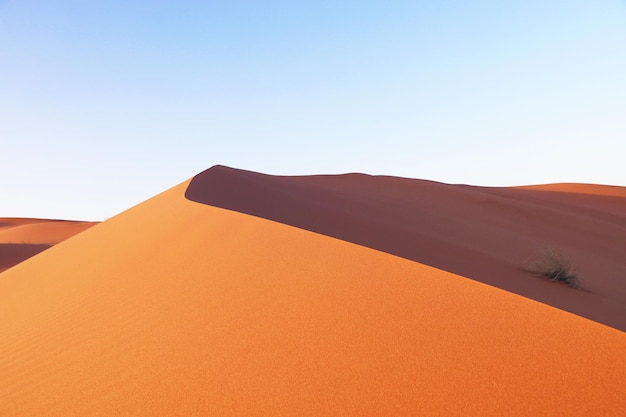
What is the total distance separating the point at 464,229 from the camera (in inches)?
397

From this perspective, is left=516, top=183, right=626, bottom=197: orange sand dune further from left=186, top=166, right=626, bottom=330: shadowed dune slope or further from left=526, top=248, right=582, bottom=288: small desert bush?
left=526, top=248, right=582, bottom=288: small desert bush

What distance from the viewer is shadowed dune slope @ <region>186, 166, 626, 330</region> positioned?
20.1 feet

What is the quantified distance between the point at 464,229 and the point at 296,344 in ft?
24.2

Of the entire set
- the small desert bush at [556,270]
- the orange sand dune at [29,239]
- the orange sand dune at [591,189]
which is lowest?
the orange sand dune at [29,239]

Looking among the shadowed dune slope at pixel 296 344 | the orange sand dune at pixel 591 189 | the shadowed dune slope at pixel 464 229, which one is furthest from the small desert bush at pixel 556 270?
the orange sand dune at pixel 591 189

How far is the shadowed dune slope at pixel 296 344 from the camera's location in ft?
9.26

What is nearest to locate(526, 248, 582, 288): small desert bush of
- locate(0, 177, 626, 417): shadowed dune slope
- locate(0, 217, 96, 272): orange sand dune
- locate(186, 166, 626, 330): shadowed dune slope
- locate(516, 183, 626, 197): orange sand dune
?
locate(186, 166, 626, 330): shadowed dune slope

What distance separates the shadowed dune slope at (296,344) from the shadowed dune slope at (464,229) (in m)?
1.58

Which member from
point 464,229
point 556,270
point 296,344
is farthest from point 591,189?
point 296,344

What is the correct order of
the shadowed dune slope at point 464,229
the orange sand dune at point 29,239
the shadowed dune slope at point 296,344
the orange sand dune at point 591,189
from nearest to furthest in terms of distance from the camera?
1. the shadowed dune slope at point 296,344
2. the shadowed dune slope at point 464,229
3. the orange sand dune at point 29,239
4. the orange sand dune at point 591,189

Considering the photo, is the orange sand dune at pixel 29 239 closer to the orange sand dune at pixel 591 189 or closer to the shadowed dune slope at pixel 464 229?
the shadowed dune slope at pixel 464 229

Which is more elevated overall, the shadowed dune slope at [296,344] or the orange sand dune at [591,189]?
the orange sand dune at [591,189]

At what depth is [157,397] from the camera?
9.91 feet

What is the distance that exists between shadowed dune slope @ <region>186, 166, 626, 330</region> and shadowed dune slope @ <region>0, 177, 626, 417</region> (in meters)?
1.58
